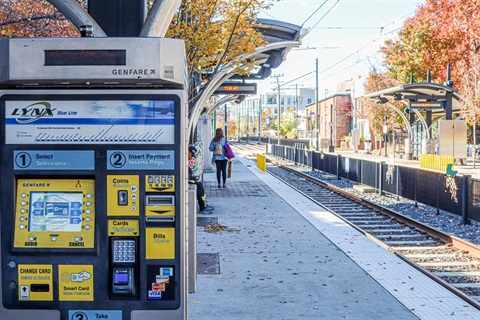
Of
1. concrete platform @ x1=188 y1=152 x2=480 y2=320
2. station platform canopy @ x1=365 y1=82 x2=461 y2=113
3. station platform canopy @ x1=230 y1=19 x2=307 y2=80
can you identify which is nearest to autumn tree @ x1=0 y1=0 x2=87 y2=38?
concrete platform @ x1=188 y1=152 x2=480 y2=320

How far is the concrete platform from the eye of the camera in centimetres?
645

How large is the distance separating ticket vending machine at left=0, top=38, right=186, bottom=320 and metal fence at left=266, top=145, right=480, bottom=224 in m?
10.5

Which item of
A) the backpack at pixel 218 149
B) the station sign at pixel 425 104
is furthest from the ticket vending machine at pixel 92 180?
the station sign at pixel 425 104

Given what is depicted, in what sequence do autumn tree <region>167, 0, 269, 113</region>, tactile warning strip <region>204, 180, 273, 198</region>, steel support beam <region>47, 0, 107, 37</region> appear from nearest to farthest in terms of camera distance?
1. steel support beam <region>47, 0, 107, 37</region>
2. autumn tree <region>167, 0, 269, 113</region>
3. tactile warning strip <region>204, 180, 273, 198</region>

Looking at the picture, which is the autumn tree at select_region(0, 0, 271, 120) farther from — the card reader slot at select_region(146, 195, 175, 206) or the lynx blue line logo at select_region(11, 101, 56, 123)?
the card reader slot at select_region(146, 195, 175, 206)

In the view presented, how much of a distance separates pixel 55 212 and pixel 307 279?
453 cm

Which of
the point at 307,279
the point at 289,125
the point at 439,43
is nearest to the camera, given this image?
the point at 307,279

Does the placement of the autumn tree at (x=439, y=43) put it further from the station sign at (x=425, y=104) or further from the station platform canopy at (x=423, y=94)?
the station platform canopy at (x=423, y=94)

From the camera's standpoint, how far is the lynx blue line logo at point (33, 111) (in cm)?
401

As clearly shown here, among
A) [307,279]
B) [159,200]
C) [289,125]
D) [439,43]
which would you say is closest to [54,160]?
[159,200]

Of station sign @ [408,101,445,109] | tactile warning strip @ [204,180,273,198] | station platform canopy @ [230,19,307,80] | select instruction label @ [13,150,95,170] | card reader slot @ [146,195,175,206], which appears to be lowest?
tactile warning strip @ [204,180,273,198]

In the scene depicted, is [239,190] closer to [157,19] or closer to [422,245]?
[422,245]

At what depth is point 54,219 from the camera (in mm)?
4008

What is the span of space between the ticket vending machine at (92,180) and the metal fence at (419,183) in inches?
412
